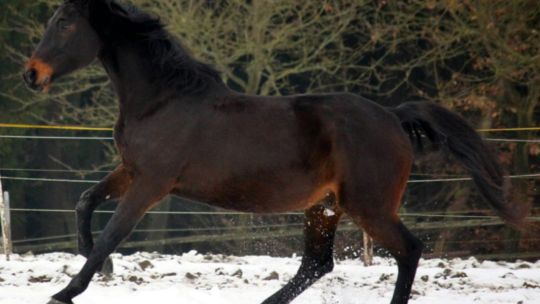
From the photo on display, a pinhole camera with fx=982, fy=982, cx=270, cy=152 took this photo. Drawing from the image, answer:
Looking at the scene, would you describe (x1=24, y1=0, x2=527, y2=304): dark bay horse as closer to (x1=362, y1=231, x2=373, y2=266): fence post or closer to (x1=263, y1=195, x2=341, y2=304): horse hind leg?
(x1=263, y1=195, x2=341, y2=304): horse hind leg

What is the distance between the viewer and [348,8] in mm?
16781

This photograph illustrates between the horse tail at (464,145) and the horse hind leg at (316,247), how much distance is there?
2.48 ft

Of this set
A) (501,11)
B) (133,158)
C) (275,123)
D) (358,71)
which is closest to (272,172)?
(275,123)

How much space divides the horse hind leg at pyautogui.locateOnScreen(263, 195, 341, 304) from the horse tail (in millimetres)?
757

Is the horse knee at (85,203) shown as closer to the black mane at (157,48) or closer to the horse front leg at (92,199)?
the horse front leg at (92,199)

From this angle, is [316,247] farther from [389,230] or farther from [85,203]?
[85,203]

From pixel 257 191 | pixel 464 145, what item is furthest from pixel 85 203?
pixel 464 145

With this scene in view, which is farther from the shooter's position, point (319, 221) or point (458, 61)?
point (458, 61)

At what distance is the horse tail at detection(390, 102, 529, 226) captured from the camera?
249 inches

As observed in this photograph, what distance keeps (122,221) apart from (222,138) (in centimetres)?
78

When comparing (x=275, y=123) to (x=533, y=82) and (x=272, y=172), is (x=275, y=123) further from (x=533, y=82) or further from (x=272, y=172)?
(x=533, y=82)

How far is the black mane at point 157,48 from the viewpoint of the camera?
239 inches

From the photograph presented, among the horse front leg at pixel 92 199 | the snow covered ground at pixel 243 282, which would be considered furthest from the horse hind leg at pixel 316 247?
the horse front leg at pixel 92 199

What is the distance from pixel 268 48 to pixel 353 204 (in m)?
10.6
